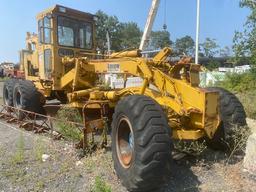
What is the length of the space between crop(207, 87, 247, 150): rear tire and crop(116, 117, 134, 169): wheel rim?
153 centimetres

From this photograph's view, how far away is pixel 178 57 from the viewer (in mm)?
7293

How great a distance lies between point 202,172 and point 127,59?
240cm

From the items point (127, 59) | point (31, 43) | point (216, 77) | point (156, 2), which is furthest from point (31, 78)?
point (156, 2)

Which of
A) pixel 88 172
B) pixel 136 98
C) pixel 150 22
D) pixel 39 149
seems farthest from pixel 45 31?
pixel 150 22

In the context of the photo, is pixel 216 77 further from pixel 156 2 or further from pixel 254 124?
pixel 254 124

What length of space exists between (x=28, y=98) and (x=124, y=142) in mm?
5315

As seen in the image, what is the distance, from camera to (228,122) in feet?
21.9

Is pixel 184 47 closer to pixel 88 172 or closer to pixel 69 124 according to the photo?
pixel 69 124

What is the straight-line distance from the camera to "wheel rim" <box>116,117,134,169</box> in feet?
19.5

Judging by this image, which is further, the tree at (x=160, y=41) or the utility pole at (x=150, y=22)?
the utility pole at (x=150, y=22)

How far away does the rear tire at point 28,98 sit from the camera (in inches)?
424

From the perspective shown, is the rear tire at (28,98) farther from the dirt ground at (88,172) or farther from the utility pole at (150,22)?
the utility pole at (150,22)

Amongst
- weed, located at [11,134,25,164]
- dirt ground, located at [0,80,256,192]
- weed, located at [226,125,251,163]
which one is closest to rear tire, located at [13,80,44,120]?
weed, located at [11,134,25,164]

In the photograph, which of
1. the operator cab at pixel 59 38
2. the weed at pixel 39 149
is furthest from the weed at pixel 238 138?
the operator cab at pixel 59 38
